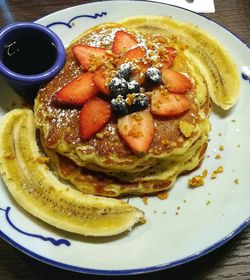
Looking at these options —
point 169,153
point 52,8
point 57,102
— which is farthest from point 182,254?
point 52,8

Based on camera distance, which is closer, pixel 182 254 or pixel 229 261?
pixel 182 254

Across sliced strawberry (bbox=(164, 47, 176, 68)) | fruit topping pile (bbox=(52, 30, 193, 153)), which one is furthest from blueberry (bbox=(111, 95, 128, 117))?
sliced strawberry (bbox=(164, 47, 176, 68))

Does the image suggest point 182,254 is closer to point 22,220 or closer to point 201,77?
point 22,220

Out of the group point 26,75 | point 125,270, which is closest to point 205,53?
point 26,75

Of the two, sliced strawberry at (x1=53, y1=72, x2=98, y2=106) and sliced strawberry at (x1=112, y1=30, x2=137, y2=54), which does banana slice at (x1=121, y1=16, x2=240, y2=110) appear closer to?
sliced strawberry at (x1=112, y1=30, x2=137, y2=54)

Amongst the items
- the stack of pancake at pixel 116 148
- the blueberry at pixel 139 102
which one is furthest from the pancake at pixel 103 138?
the blueberry at pixel 139 102

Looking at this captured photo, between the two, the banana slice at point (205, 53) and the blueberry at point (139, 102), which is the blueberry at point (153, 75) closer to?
the blueberry at point (139, 102)
